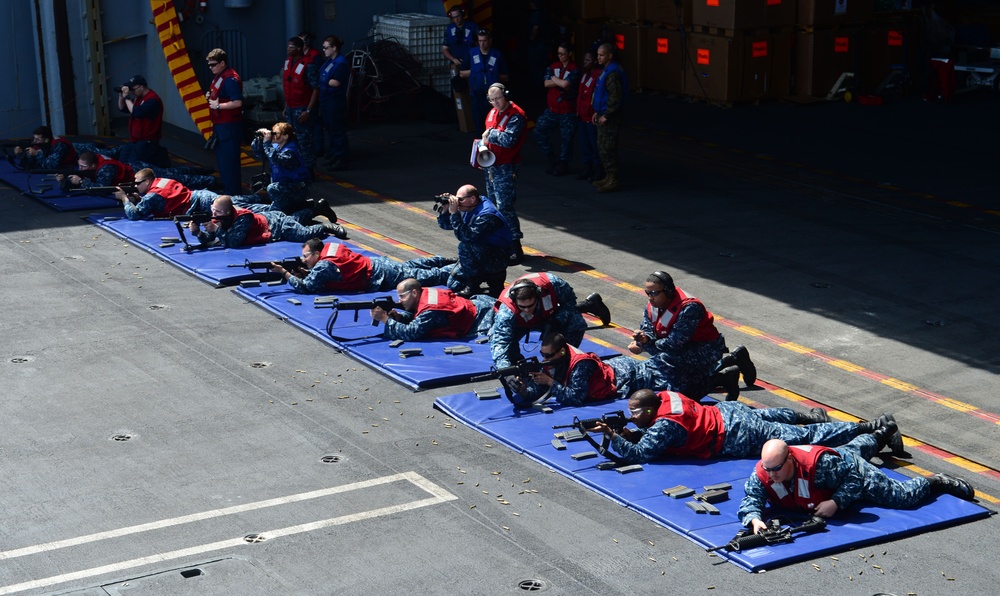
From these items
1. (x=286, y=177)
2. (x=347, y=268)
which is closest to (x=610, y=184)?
(x=286, y=177)

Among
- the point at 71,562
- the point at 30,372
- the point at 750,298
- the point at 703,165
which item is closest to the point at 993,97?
the point at 703,165

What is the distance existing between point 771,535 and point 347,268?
793 centimetres

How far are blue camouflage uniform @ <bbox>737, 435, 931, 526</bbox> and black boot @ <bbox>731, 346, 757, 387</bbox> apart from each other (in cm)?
257

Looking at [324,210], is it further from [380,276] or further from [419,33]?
[419,33]

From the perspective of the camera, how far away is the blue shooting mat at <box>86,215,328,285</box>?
17.4m

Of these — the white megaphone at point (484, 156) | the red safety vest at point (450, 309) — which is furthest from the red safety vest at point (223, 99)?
the red safety vest at point (450, 309)

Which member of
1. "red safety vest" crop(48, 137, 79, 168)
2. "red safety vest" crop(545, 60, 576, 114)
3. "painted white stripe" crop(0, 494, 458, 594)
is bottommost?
"painted white stripe" crop(0, 494, 458, 594)

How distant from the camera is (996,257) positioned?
59.0 feet

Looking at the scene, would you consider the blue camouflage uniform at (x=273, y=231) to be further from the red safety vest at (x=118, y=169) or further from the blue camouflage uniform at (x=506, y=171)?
the red safety vest at (x=118, y=169)

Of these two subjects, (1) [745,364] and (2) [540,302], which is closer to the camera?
(1) [745,364]

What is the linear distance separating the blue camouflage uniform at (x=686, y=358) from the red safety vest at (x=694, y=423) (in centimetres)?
126

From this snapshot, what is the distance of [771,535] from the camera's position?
9.92 m

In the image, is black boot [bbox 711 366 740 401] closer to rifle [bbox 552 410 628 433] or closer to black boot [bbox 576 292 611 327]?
rifle [bbox 552 410 628 433]

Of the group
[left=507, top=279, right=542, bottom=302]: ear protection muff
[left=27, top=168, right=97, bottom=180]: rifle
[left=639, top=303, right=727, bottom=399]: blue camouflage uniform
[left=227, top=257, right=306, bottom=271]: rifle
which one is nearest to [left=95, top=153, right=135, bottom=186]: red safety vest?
[left=27, top=168, right=97, bottom=180]: rifle
